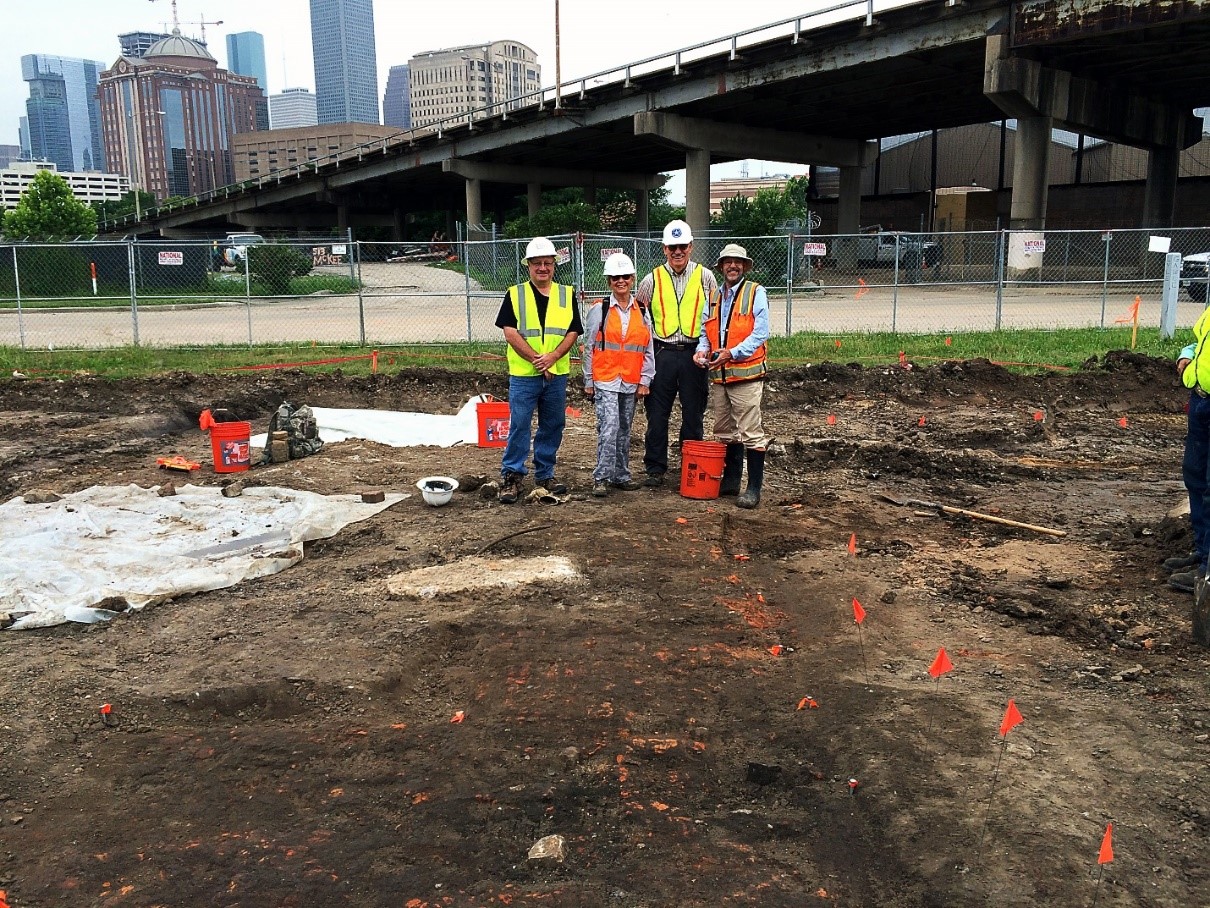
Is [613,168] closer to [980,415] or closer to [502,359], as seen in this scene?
[502,359]

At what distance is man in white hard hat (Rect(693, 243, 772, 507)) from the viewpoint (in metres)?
7.72

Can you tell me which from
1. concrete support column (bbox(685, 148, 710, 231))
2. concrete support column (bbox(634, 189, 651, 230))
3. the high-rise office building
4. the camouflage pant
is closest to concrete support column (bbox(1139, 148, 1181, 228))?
concrete support column (bbox(685, 148, 710, 231))

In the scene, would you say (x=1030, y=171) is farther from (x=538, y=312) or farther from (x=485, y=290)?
(x=538, y=312)

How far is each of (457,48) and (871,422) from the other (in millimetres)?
188234

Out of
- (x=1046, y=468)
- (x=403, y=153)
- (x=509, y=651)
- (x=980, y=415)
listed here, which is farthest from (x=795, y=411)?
(x=403, y=153)

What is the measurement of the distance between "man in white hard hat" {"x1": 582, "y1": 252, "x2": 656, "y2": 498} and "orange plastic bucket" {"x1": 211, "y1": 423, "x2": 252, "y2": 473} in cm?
323

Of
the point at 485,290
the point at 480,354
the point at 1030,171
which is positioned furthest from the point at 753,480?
the point at 1030,171

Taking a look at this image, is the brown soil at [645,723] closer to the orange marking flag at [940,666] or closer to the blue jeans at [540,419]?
the orange marking flag at [940,666]

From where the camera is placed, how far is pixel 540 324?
25.9ft

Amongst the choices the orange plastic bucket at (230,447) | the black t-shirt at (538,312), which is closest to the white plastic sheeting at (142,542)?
the orange plastic bucket at (230,447)

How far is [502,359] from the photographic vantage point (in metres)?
16.2

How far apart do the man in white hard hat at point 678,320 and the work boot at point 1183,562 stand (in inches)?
140

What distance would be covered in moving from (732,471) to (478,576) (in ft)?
9.29

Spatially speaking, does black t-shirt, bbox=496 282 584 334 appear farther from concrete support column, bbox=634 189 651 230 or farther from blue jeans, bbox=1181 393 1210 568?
concrete support column, bbox=634 189 651 230
